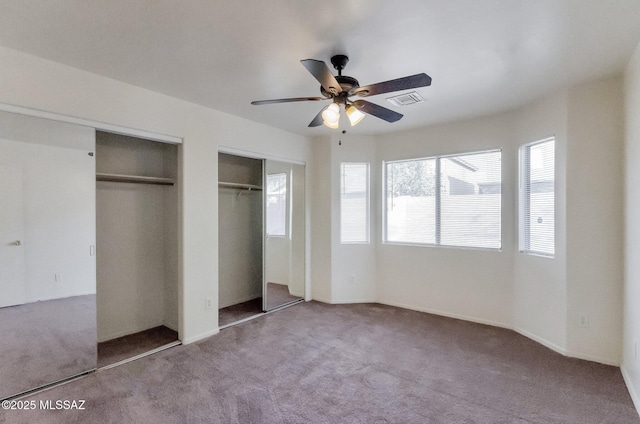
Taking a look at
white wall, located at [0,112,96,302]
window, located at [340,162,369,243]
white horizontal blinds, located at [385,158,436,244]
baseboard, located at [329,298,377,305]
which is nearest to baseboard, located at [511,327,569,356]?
white horizontal blinds, located at [385,158,436,244]

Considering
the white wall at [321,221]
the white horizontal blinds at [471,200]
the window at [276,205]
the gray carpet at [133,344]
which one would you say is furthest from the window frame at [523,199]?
the gray carpet at [133,344]

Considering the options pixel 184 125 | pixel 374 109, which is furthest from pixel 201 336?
pixel 374 109

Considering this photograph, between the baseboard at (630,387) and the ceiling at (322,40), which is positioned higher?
the ceiling at (322,40)

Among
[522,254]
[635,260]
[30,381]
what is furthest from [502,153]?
[30,381]

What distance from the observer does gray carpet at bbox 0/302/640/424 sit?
215 cm

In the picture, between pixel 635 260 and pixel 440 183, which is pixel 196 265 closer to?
pixel 440 183

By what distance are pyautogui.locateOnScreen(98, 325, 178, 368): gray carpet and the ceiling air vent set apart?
3522mm

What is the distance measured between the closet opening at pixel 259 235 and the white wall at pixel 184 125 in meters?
0.58

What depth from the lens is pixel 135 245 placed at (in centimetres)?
360

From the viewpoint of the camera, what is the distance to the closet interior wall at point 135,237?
3336 mm

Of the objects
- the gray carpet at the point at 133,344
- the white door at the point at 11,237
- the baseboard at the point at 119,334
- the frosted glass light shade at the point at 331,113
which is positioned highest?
the frosted glass light shade at the point at 331,113

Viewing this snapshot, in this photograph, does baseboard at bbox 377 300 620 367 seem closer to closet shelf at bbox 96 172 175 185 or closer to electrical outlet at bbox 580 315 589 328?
electrical outlet at bbox 580 315 589 328

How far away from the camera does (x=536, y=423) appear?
207cm

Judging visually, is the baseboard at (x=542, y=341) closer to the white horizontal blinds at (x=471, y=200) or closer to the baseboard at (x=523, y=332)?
the baseboard at (x=523, y=332)
